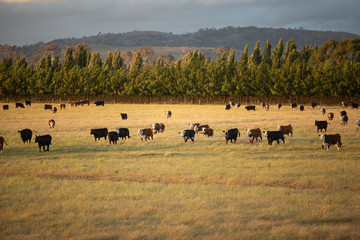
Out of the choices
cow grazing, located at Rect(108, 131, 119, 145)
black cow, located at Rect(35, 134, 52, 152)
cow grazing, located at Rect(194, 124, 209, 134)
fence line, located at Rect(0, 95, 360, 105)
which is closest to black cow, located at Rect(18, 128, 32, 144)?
black cow, located at Rect(35, 134, 52, 152)

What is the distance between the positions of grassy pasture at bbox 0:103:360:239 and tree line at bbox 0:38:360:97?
222 feet

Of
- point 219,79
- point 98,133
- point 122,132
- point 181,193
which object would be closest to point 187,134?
Result: point 122,132

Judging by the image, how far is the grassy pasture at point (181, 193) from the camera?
10.3 metres

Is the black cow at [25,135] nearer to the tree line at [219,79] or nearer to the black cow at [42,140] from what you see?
the black cow at [42,140]

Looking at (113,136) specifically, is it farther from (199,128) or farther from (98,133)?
(199,128)

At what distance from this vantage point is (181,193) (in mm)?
13766

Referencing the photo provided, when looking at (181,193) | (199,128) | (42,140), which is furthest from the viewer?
(199,128)

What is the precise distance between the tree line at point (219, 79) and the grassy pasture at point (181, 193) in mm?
67761

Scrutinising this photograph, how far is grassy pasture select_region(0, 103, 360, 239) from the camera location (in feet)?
33.8

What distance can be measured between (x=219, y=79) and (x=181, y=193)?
8803cm

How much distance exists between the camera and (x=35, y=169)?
18.2 metres

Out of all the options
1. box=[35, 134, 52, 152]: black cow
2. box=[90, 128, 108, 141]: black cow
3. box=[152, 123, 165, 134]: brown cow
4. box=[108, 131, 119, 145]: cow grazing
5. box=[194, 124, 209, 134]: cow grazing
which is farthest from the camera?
box=[152, 123, 165, 134]: brown cow

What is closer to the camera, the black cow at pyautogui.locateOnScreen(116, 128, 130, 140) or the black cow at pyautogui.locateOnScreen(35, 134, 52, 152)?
the black cow at pyautogui.locateOnScreen(35, 134, 52, 152)

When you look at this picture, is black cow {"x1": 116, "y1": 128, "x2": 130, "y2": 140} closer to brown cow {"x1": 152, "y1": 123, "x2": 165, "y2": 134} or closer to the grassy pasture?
brown cow {"x1": 152, "y1": 123, "x2": 165, "y2": 134}
